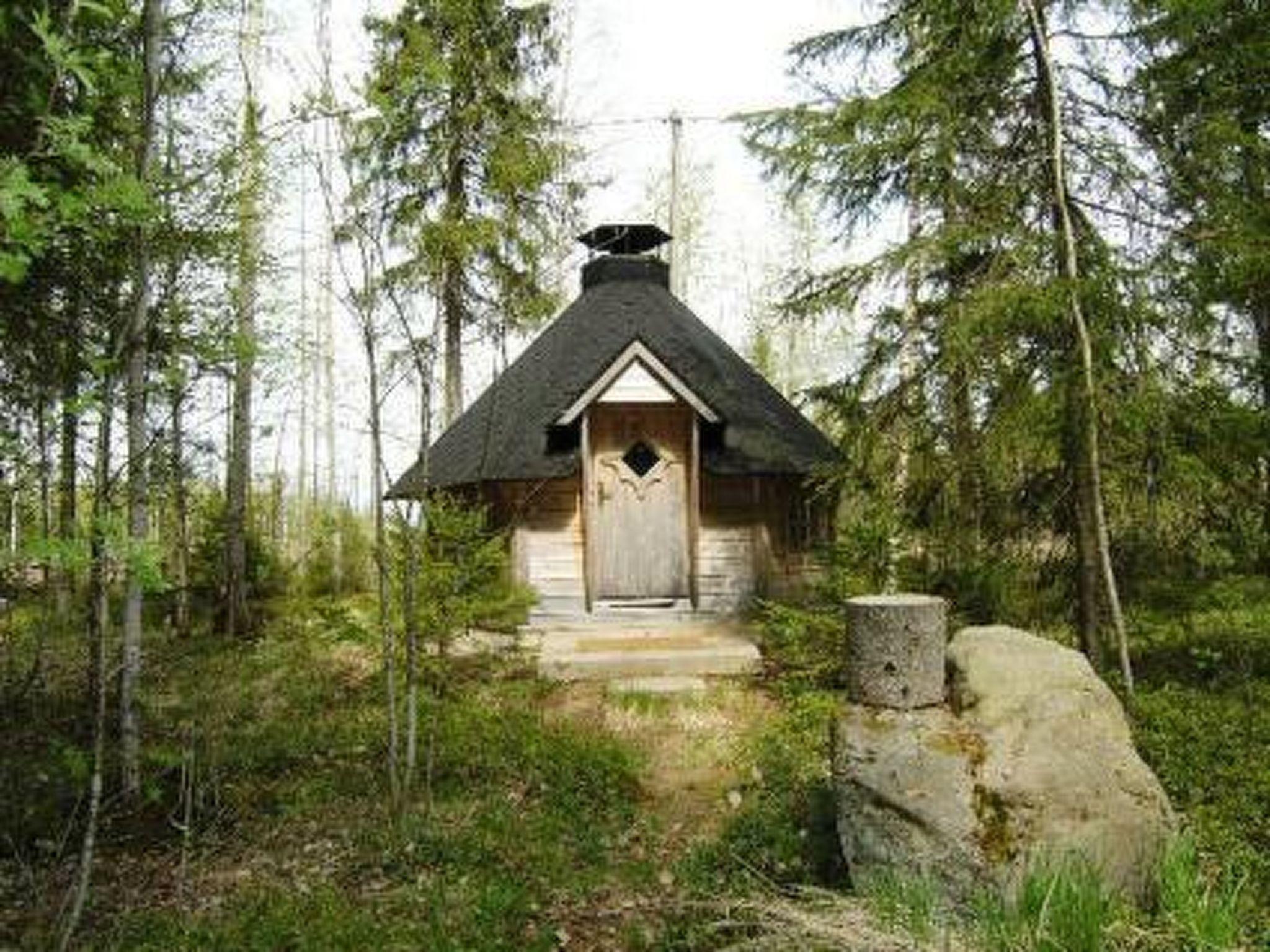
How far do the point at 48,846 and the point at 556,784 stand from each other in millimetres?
4591

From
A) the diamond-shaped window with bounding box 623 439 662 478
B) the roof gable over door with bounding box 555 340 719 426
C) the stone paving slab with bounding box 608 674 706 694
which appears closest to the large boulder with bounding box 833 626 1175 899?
the stone paving slab with bounding box 608 674 706 694

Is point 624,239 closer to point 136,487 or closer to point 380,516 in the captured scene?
point 136,487

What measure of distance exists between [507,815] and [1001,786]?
4.08 m

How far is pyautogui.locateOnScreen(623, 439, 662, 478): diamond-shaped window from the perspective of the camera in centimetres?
1441

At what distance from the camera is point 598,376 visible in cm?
1342

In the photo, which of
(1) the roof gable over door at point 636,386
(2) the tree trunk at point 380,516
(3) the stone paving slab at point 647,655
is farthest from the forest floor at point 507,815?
(1) the roof gable over door at point 636,386

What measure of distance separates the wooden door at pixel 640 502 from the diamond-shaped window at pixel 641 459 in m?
0.01

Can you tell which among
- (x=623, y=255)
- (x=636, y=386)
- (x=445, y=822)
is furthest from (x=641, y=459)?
(x=445, y=822)

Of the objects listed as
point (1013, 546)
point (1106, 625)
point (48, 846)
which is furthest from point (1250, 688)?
point (48, 846)

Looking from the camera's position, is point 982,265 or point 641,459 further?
point 641,459

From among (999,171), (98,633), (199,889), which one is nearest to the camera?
(98,633)

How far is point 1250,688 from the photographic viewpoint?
30.6 ft

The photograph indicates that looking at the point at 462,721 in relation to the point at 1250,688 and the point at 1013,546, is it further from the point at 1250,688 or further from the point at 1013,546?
the point at 1250,688

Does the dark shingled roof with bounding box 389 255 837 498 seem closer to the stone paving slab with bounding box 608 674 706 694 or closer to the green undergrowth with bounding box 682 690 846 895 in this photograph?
the stone paving slab with bounding box 608 674 706 694
